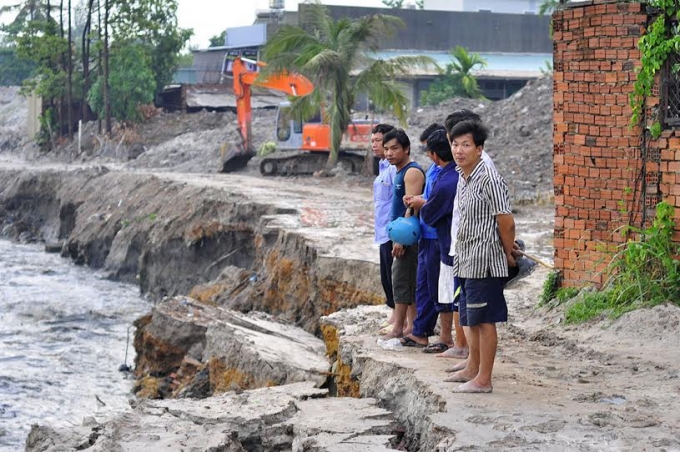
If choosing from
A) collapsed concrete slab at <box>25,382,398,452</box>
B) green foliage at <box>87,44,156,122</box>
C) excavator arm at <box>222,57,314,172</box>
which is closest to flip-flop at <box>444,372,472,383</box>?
collapsed concrete slab at <box>25,382,398,452</box>

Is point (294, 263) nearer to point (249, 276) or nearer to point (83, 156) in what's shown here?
point (249, 276)

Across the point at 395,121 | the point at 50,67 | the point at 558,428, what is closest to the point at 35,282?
the point at 395,121

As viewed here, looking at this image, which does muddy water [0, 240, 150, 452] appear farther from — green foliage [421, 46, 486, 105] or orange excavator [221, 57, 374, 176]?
green foliage [421, 46, 486, 105]

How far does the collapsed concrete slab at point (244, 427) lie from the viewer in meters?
7.34

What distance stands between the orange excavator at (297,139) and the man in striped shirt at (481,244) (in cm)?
2326

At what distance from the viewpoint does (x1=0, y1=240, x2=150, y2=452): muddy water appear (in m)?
13.8

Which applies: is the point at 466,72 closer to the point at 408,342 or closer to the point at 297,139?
the point at 297,139

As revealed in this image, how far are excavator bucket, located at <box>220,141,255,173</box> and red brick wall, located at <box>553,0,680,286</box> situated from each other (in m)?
23.8

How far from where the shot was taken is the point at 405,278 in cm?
931

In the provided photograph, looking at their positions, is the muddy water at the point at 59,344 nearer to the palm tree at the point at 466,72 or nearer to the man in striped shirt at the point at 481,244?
the man in striped shirt at the point at 481,244

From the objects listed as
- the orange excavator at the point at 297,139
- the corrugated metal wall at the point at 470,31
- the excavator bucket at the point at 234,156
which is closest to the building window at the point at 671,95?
the orange excavator at the point at 297,139

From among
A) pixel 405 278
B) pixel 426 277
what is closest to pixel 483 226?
pixel 426 277

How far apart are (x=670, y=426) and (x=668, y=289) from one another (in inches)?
131

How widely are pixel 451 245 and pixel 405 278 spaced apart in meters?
1.32
